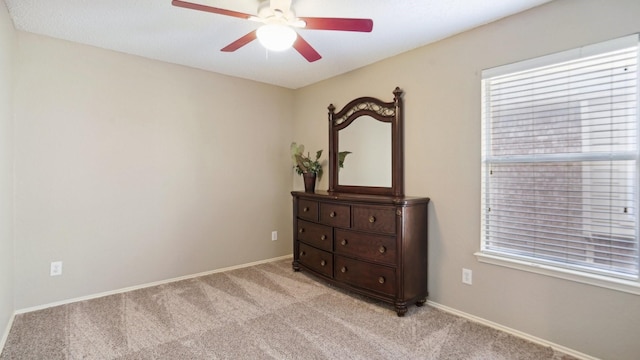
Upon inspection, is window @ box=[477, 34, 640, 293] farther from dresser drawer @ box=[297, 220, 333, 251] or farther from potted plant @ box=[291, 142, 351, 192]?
potted plant @ box=[291, 142, 351, 192]

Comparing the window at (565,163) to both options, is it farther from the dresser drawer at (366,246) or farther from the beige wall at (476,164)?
the dresser drawer at (366,246)

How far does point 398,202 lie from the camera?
253 centimetres

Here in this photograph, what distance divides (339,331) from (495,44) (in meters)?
2.41

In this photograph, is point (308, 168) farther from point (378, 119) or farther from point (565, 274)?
point (565, 274)

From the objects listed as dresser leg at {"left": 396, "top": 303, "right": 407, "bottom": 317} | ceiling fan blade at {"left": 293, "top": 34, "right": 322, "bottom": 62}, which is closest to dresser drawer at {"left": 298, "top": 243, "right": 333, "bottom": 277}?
dresser leg at {"left": 396, "top": 303, "right": 407, "bottom": 317}

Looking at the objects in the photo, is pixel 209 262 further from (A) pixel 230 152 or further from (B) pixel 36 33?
(B) pixel 36 33

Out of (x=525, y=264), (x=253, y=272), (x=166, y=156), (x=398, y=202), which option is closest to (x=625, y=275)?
(x=525, y=264)

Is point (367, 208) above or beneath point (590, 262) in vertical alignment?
above

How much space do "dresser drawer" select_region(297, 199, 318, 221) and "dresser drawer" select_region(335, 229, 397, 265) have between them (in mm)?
406

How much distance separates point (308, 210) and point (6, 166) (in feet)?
8.13

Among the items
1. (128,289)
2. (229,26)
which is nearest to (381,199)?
(229,26)

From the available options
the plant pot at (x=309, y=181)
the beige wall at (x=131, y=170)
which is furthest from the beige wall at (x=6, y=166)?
the plant pot at (x=309, y=181)

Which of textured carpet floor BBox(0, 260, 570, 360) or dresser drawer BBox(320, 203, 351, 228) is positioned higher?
dresser drawer BBox(320, 203, 351, 228)

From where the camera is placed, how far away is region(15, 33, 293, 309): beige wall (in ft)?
8.66
